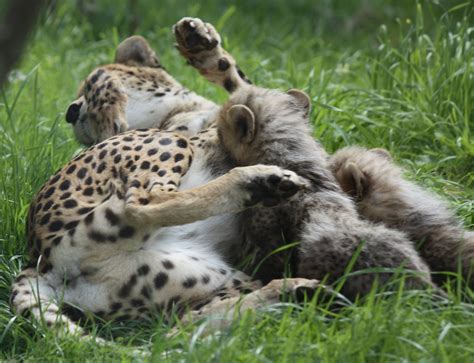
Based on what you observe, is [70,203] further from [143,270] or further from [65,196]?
[143,270]

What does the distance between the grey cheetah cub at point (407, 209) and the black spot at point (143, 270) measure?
896 millimetres

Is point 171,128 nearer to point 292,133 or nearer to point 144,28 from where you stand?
point 292,133

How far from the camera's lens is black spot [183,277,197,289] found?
391cm

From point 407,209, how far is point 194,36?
165 cm

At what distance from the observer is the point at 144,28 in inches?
339

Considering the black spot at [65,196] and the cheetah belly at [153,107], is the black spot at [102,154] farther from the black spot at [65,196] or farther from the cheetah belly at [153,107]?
the cheetah belly at [153,107]

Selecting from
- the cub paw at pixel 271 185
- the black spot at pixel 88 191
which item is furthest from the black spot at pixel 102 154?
the cub paw at pixel 271 185

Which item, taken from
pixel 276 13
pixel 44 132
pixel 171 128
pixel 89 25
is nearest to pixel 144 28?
pixel 89 25

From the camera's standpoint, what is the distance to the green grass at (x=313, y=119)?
3.27m

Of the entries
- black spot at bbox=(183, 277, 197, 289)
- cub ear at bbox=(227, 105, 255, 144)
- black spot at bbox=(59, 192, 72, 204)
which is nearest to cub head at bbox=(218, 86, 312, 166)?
cub ear at bbox=(227, 105, 255, 144)

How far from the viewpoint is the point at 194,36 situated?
5.18 metres

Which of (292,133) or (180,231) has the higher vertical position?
(292,133)

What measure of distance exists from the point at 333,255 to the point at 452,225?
0.56 m

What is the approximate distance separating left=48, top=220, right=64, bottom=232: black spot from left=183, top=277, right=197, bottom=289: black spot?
0.56 meters
